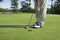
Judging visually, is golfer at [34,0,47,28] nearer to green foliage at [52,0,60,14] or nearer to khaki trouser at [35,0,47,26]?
khaki trouser at [35,0,47,26]

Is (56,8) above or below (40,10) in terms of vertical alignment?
below

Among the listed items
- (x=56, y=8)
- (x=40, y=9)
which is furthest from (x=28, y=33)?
(x=56, y=8)

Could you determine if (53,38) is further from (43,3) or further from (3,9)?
(3,9)

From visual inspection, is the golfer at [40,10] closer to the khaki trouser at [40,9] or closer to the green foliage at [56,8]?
the khaki trouser at [40,9]

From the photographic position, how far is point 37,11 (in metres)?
5.91

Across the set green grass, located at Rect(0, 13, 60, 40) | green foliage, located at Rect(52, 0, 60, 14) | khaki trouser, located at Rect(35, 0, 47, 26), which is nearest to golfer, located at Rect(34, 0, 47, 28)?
khaki trouser, located at Rect(35, 0, 47, 26)

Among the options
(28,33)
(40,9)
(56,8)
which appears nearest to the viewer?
(28,33)

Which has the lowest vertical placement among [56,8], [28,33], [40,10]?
[56,8]

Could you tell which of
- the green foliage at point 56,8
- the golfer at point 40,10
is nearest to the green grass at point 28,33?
the golfer at point 40,10

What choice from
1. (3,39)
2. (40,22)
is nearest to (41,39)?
(3,39)

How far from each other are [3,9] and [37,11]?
27.1 metres

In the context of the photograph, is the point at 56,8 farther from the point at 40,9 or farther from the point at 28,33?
the point at 28,33

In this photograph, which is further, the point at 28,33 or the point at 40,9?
the point at 40,9

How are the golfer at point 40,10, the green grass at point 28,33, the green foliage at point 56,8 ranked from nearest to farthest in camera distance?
1. the green grass at point 28,33
2. the golfer at point 40,10
3. the green foliage at point 56,8
